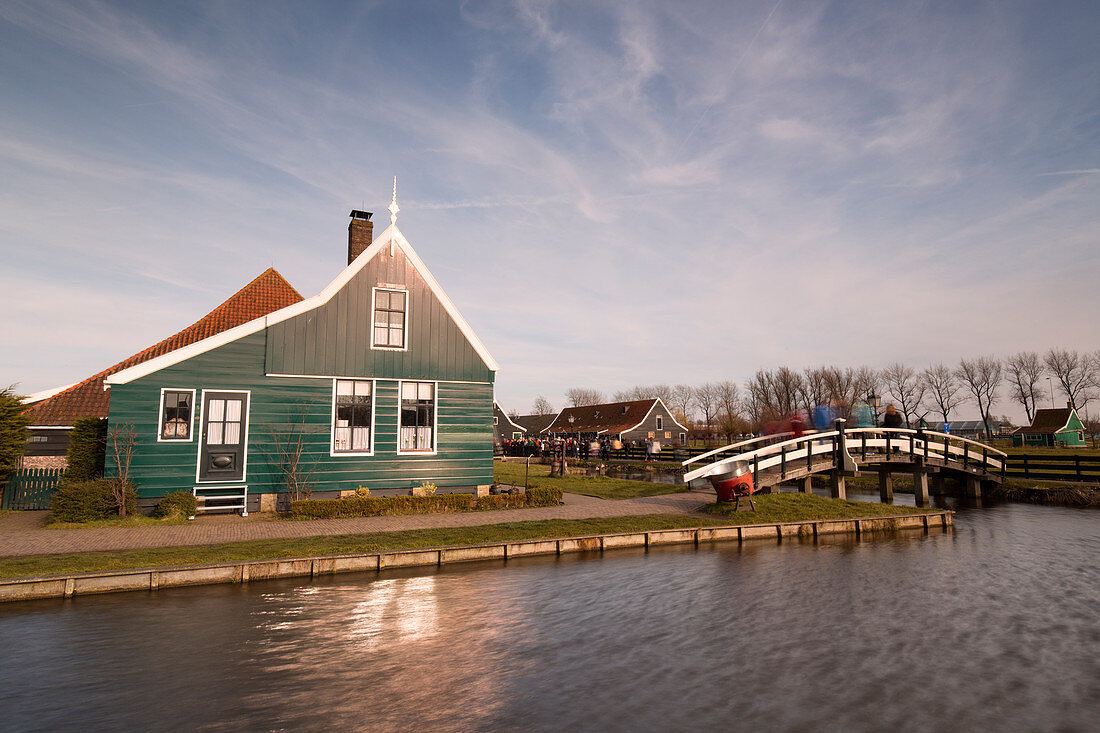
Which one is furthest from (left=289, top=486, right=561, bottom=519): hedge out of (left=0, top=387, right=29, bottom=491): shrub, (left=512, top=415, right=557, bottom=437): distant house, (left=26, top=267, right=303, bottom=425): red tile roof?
(left=512, top=415, right=557, bottom=437): distant house

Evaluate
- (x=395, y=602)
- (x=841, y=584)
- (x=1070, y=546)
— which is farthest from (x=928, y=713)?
(x=1070, y=546)

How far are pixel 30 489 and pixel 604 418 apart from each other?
59252 millimetres

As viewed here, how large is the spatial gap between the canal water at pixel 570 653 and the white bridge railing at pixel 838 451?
703cm

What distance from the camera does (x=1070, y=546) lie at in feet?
48.8

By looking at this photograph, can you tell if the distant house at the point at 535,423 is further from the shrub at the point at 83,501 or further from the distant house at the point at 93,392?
the shrub at the point at 83,501

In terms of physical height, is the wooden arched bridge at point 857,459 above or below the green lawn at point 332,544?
above

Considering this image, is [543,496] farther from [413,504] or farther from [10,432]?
[10,432]

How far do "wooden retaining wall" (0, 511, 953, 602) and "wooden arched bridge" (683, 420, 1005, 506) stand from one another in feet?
8.79

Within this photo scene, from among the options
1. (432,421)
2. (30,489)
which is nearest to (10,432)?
(30,489)

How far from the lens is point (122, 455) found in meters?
14.9

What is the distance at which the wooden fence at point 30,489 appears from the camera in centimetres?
1700

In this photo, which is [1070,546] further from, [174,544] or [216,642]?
[174,544]

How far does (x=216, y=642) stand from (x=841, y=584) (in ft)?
33.6

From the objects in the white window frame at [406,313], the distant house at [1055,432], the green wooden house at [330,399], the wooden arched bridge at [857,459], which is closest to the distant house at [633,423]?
the distant house at [1055,432]
